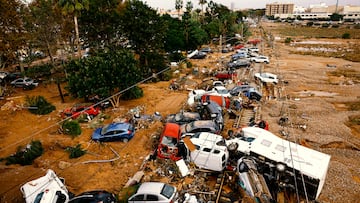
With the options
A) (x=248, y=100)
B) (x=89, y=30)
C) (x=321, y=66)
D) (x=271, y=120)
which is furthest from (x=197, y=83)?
(x=321, y=66)

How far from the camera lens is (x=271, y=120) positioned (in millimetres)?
18844

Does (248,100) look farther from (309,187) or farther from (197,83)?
(309,187)

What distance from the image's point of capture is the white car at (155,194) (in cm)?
988

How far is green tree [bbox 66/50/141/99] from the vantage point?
69.4 feet

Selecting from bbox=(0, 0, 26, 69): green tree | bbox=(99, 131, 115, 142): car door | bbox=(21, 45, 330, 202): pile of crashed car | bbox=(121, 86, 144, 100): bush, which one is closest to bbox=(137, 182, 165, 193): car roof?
bbox=(21, 45, 330, 202): pile of crashed car

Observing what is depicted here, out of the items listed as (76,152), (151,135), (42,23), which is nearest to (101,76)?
(151,135)

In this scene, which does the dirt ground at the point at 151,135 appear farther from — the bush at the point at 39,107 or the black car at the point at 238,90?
the black car at the point at 238,90

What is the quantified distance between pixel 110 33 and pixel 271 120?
26075 mm

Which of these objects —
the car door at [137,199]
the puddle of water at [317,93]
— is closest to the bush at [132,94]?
the car door at [137,199]

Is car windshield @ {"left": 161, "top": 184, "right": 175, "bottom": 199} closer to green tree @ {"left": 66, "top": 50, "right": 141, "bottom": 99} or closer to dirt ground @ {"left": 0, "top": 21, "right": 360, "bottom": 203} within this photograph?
dirt ground @ {"left": 0, "top": 21, "right": 360, "bottom": 203}

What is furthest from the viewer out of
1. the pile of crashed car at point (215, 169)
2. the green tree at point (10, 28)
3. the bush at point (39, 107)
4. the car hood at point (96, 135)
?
the green tree at point (10, 28)

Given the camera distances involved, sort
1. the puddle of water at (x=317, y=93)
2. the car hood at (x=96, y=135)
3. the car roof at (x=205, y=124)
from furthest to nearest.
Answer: the puddle of water at (x=317, y=93)
the car hood at (x=96, y=135)
the car roof at (x=205, y=124)

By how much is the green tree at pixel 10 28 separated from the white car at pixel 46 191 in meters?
22.7

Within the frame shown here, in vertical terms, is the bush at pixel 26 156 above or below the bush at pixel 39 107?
below
